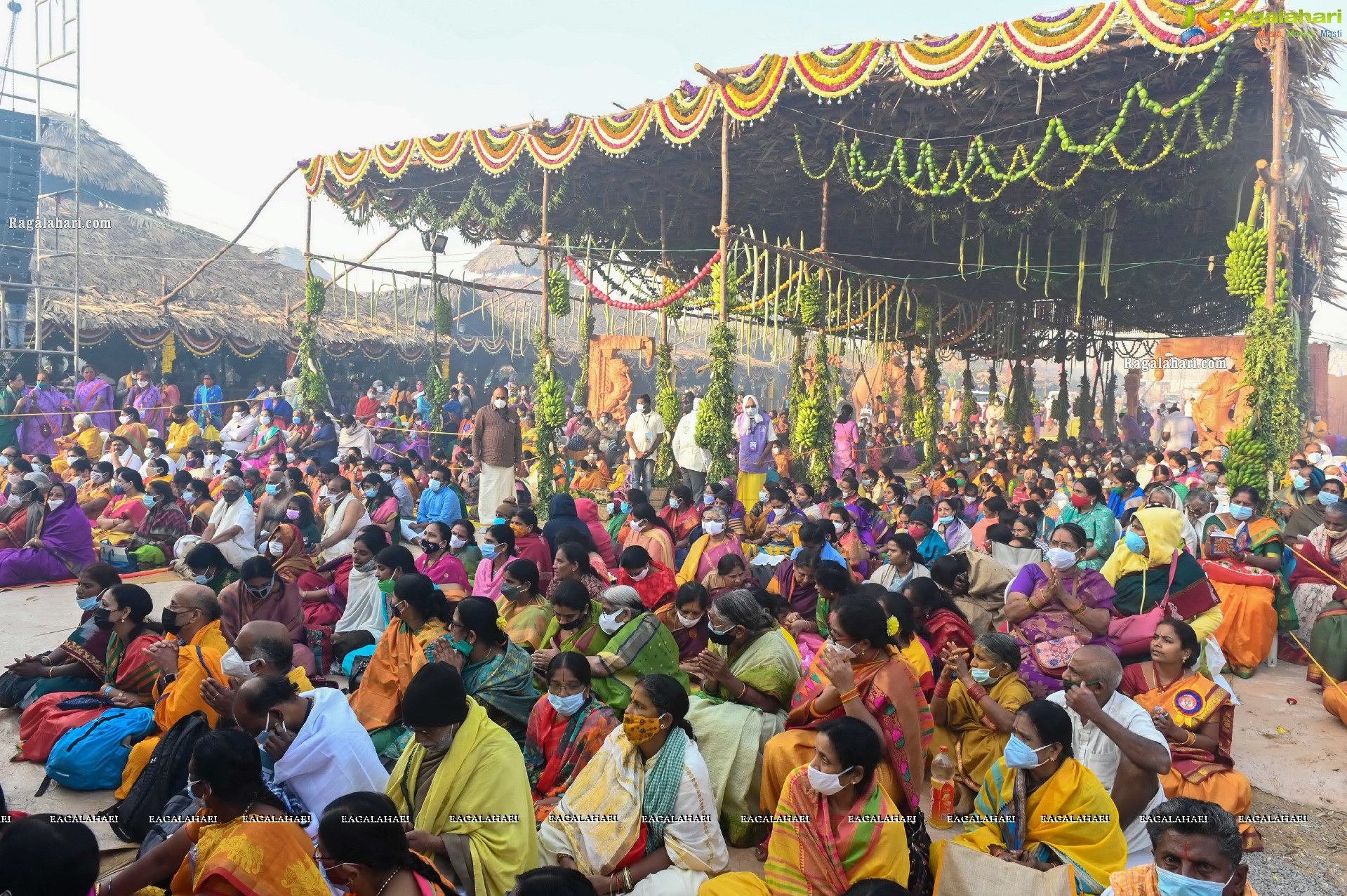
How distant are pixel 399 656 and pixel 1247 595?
18.4 ft

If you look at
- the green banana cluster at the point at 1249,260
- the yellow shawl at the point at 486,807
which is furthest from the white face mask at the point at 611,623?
the green banana cluster at the point at 1249,260

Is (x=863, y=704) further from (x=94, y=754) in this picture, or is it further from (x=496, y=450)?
(x=496, y=450)

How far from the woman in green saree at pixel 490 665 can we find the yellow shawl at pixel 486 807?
40.7 inches

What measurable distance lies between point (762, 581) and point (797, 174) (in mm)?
8416

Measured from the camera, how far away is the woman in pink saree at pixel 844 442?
1460 centimetres

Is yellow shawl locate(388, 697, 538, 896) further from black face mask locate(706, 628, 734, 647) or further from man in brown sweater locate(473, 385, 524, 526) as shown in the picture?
man in brown sweater locate(473, 385, 524, 526)

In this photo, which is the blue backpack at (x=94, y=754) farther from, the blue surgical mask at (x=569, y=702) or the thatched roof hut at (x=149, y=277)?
the thatched roof hut at (x=149, y=277)

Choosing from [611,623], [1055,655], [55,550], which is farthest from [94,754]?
[55,550]

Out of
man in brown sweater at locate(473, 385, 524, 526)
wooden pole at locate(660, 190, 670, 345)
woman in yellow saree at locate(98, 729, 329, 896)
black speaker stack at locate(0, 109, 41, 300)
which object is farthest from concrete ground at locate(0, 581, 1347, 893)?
black speaker stack at locate(0, 109, 41, 300)

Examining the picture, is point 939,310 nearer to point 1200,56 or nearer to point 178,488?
point 1200,56

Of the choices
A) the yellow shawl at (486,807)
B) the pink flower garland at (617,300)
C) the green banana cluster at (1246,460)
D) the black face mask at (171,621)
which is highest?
the pink flower garland at (617,300)

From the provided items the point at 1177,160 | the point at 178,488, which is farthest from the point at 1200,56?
the point at 178,488

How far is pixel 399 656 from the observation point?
4.71m

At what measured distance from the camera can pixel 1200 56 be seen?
9523 millimetres
